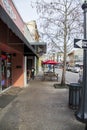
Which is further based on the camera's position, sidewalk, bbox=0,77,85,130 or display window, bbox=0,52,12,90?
display window, bbox=0,52,12,90

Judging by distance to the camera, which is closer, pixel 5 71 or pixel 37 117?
pixel 37 117

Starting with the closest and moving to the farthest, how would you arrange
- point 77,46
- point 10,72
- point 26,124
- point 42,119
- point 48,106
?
point 77,46 → point 26,124 → point 42,119 → point 48,106 → point 10,72

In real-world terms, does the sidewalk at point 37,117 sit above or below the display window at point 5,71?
below

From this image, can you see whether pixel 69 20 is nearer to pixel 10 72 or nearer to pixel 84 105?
pixel 10 72

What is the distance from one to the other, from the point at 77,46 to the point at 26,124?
2881mm

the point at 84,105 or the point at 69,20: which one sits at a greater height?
the point at 69,20

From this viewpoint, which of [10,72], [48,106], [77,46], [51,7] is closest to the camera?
[77,46]

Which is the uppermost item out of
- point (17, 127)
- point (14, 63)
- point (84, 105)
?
point (14, 63)

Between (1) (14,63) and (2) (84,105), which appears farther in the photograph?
(1) (14,63)

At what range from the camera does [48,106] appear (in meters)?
10.1

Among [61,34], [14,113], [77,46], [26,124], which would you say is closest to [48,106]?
[14,113]

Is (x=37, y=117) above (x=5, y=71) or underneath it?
underneath

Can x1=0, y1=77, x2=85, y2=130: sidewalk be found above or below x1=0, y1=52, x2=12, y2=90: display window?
below

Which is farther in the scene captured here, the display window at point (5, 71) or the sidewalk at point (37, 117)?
the display window at point (5, 71)
